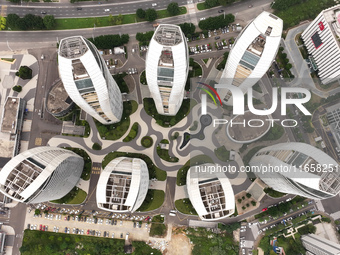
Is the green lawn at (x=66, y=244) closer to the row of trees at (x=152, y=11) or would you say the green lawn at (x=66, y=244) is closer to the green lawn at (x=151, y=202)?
the green lawn at (x=151, y=202)

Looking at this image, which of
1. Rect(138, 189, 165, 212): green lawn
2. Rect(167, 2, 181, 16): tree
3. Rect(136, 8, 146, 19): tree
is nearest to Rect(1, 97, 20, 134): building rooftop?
Rect(138, 189, 165, 212): green lawn

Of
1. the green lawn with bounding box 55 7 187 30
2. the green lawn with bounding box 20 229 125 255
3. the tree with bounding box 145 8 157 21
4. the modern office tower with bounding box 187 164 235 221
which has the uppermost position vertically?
the green lawn with bounding box 55 7 187 30

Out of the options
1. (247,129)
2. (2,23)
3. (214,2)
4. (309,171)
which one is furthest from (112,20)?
(309,171)

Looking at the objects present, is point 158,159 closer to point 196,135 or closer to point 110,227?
point 196,135

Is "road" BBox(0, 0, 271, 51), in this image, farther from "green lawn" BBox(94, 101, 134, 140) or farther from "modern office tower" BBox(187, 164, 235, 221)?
"modern office tower" BBox(187, 164, 235, 221)

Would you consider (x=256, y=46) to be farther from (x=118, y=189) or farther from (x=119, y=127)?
(x=118, y=189)

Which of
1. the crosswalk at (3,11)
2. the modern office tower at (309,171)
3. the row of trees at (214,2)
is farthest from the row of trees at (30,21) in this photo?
the modern office tower at (309,171)

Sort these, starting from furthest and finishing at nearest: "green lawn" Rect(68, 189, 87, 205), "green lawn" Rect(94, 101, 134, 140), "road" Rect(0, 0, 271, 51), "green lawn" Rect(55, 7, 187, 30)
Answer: "green lawn" Rect(55, 7, 187, 30)
"road" Rect(0, 0, 271, 51)
"green lawn" Rect(94, 101, 134, 140)
"green lawn" Rect(68, 189, 87, 205)

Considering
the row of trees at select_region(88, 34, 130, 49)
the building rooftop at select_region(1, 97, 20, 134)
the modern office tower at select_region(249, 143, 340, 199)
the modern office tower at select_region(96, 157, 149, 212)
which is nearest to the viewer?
the modern office tower at select_region(249, 143, 340, 199)
